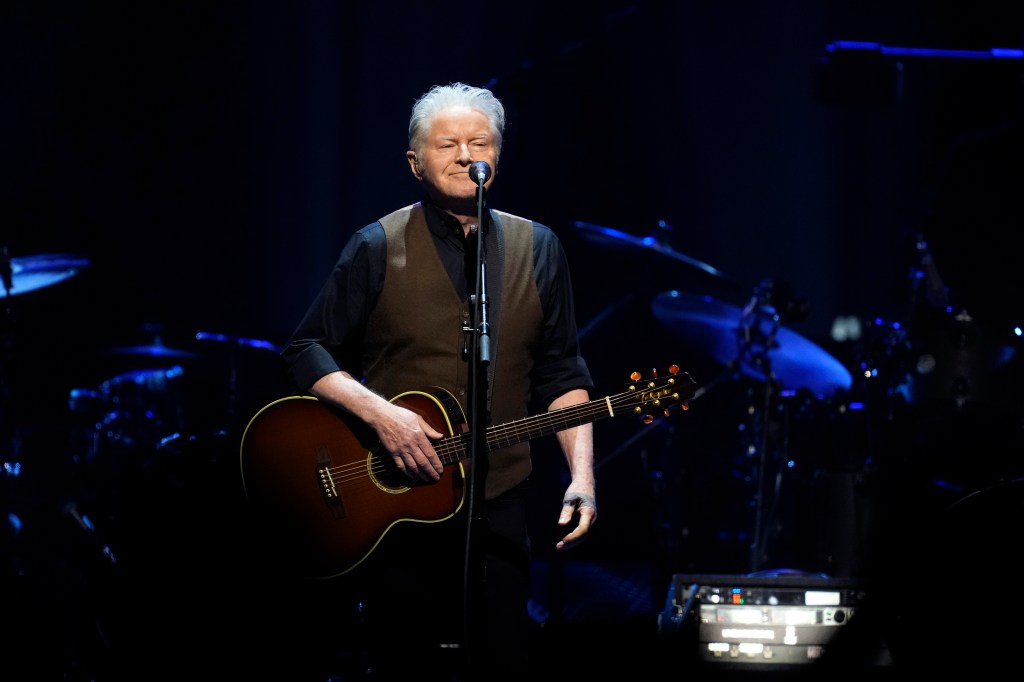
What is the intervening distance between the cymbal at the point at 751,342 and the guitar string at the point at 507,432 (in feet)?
8.53

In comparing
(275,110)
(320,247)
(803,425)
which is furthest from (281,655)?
(275,110)

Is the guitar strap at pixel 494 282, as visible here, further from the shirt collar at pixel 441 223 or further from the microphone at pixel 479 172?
the microphone at pixel 479 172

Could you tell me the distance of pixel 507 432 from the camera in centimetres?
298

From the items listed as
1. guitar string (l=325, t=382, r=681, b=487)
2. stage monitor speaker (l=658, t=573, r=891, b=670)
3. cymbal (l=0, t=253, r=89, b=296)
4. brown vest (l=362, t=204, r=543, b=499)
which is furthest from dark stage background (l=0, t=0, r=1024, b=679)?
guitar string (l=325, t=382, r=681, b=487)

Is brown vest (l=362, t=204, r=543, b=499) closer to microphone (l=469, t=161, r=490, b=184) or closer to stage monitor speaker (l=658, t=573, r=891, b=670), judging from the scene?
microphone (l=469, t=161, r=490, b=184)

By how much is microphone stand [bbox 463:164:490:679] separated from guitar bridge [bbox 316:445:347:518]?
55 centimetres

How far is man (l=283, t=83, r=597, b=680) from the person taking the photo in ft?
9.59

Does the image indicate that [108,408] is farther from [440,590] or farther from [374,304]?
[440,590]

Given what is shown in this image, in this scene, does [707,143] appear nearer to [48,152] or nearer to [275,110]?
[275,110]

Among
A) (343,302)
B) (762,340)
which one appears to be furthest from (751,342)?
(343,302)

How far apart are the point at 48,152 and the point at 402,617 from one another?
5.75 meters

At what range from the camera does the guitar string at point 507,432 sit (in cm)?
296

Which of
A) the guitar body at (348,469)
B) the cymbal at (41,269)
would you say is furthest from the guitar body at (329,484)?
the cymbal at (41,269)

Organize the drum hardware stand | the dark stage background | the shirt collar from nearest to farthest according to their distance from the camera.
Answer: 1. the shirt collar
2. the drum hardware stand
3. the dark stage background
